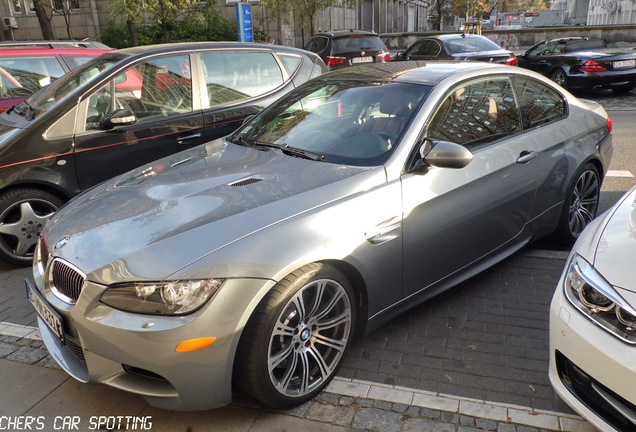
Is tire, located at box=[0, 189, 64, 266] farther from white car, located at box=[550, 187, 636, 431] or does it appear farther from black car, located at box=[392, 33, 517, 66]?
black car, located at box=[392, 33, 517, 66]

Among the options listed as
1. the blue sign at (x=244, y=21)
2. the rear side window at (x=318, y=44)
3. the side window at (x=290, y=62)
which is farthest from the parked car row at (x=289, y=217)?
the blue sign at (x=244, y=21)

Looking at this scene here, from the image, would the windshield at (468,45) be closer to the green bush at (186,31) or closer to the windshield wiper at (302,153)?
the windshield wiper at (302,153)

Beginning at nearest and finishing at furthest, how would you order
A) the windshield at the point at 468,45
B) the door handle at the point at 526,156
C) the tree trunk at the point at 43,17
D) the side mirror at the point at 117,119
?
1. the door handle at the point at 526,156
2. the side mirror at the point at 117,119
3. the windshield at the point at 468,45
4. the tree trunk at the point at 43,17

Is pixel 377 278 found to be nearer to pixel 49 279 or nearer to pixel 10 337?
pixel 49 279

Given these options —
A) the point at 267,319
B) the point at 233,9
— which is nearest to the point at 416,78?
the point at 267,319

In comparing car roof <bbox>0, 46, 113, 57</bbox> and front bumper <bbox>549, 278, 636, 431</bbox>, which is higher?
car roof <bbox>0, 46, 113, 57</bbox>

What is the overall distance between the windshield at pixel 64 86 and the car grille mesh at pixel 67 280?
2762mm

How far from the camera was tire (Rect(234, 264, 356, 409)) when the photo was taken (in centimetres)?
249

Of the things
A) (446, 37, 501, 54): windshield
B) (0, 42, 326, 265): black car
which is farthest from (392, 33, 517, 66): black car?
(0, 42, 326, 265): black car

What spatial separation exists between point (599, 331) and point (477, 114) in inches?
74.6

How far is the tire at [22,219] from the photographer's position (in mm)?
4456

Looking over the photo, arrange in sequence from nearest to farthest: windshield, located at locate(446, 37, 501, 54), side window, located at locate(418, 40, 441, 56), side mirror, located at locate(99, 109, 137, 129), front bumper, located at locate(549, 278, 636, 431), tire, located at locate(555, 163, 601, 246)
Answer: front bumper, located at locate(549, 278, 636, 431), tire, located at locate(555, 163, 601, 246), side mirror, located at locate(99, 109, 137, 129), windshield, located at locate(446, 37, 501, 54), side window, located at locate(418, 40, 441, 56)

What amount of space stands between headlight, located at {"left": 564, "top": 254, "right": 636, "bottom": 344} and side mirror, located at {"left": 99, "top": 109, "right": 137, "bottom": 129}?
3.73 meters

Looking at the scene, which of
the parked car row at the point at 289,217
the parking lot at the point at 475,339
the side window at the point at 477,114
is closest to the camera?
the parked car row at the point at 289,217
